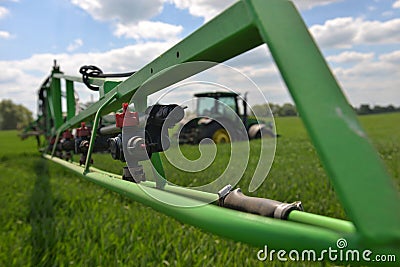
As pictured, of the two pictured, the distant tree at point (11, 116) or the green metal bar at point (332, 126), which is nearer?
the green metal bar at point (332, 126)

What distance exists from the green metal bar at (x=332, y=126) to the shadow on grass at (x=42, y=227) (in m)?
2.57

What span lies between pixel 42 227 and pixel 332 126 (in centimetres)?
348

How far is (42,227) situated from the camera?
3650 mm

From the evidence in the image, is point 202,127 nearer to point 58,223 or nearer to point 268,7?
point 58,223

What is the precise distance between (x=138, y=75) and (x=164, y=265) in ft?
5.08

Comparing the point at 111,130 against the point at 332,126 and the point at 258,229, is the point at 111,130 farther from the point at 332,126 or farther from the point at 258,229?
the point at 332,126

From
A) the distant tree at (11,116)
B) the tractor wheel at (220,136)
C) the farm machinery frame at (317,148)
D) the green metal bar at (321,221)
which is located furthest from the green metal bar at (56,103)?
the distant tree at (11,116)

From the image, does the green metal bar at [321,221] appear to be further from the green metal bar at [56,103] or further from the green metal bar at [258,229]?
the green metal bar at [56,103]

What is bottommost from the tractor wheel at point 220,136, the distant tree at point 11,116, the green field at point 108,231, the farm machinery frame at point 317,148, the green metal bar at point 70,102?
the green field at point 108,231

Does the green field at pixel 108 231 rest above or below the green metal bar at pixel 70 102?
below

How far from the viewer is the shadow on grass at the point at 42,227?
9.51 ft

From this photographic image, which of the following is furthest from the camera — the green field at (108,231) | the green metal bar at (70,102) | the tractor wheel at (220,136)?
the tractor wheel at (220,136)

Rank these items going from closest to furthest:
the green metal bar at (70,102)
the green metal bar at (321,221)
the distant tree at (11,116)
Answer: the green metal bar at (321,221)
the green metal bar at (70,102)
the distant tree at (11,116)

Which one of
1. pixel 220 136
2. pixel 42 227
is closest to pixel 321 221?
pixel 42 227
